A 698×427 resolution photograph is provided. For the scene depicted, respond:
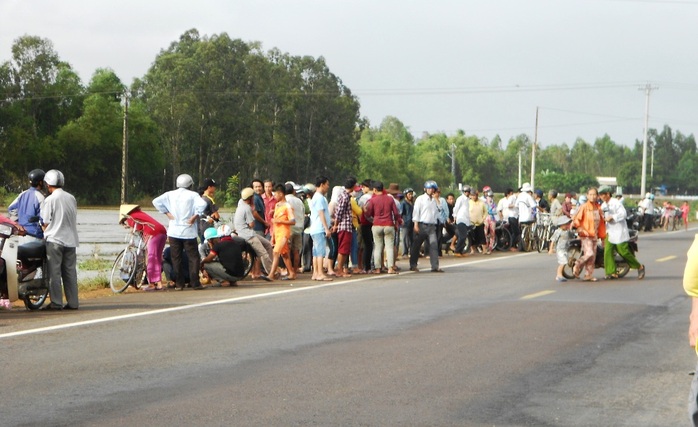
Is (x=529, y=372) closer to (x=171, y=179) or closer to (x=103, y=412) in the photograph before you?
(x=103, y=412)

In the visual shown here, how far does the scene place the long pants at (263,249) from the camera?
20589mm

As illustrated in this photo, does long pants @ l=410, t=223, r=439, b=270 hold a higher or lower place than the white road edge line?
higher

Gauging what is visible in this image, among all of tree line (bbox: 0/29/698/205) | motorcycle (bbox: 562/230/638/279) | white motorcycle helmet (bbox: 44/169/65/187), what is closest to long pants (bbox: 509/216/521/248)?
motorcycle (bbox: 562/230/638/279)

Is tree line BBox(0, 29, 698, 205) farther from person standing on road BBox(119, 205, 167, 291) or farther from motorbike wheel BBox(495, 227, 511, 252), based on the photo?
person standing on road BBox(119, 205, 167, 291)

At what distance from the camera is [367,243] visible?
75.8 ft

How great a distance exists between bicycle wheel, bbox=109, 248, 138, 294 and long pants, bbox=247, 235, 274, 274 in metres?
3.11

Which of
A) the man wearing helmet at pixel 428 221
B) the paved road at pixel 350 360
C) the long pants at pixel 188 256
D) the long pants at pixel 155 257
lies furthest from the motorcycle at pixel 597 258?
the long pants at pixel 155 257

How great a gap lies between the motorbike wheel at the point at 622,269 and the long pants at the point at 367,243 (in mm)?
4822

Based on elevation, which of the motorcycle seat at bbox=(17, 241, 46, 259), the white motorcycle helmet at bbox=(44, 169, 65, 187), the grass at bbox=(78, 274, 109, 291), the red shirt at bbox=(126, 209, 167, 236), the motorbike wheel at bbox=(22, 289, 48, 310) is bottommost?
the grass at bbox=(78, 274, 109, 291)

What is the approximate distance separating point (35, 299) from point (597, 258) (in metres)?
11.4

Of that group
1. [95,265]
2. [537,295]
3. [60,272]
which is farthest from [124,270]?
[95,265]

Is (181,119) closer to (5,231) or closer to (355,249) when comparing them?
(355,249)

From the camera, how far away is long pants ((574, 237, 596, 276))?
21.3 meters

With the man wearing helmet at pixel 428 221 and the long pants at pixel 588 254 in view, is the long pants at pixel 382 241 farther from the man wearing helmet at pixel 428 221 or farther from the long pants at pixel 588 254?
the long pants at pixel 588 254
